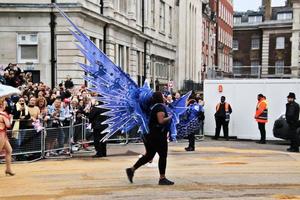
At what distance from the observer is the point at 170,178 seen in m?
11.1

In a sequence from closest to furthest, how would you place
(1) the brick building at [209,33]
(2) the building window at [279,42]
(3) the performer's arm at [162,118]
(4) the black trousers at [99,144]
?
(3) the performer's arm at [162,118]
(4) the black trousers at [99,144]
(1) the brick building at [209,33]
(2) the building window at [279,42]

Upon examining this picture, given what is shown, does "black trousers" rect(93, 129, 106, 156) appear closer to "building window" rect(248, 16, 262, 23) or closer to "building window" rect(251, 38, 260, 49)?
"building window" rect(251, 38, 260, 49)

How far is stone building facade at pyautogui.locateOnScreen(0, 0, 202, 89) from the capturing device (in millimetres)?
26891

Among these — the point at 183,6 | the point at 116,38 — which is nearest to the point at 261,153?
the point at 116,38

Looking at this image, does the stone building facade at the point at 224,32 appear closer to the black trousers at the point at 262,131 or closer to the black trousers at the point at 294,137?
the black trousers at the point at 262,131

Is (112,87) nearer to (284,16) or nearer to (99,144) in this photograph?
(99,144)

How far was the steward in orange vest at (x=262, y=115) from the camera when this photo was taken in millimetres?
19297

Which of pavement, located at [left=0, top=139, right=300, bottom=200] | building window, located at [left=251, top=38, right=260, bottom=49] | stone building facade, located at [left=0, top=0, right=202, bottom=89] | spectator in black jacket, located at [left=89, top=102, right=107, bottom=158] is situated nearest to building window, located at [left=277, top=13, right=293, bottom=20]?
building window, located at [left=251, top=38, right=260, bottom=49]

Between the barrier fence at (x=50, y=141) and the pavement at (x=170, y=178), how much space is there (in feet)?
1.12

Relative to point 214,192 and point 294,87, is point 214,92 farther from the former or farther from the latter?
point 214,192

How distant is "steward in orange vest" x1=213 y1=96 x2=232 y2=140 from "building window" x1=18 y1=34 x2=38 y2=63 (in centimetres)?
1074

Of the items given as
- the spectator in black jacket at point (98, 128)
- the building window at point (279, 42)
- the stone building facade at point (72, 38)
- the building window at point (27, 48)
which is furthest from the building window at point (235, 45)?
the spectator in black jacket at point (98, 128)

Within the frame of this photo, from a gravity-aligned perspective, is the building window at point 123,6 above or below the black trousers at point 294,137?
above

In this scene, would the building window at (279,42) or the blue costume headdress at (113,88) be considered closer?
the blue costume headdress at (113,88)
